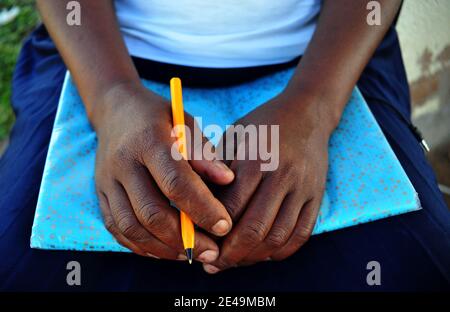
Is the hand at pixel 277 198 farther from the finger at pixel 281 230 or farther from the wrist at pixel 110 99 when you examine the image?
the wrist at pixel 110 99

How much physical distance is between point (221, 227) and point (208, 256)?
51 millimetres

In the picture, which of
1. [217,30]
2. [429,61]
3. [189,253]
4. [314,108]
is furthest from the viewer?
[429,61]

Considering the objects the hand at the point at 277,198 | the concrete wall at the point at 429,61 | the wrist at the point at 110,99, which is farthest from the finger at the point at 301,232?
the concrete wall at the point at 429,61

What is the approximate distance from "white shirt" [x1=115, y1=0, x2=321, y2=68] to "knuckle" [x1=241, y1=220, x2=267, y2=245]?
0.39m

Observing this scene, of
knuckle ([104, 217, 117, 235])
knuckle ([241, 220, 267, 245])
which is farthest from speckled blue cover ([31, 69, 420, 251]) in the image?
knuckle ([241, 220, 267, 245])

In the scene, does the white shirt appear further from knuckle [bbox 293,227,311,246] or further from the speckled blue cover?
knuckle [bbox 293,227,311,246]

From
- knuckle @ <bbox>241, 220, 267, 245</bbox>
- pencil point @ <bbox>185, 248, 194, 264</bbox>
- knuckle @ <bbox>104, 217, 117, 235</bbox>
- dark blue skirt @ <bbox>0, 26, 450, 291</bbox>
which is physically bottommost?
dark blue skirt @ <bbox>0, 26, 450, 291</bbox>

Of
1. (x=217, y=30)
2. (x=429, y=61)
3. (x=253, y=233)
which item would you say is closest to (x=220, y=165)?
(x=253, y=233)

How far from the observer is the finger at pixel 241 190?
69 cm

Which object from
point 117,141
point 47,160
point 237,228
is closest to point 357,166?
point 237,228

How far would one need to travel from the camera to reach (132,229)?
676 mm

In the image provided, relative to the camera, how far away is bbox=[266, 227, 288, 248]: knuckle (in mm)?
679

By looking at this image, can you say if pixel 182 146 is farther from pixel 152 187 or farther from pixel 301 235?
pixel 301 235

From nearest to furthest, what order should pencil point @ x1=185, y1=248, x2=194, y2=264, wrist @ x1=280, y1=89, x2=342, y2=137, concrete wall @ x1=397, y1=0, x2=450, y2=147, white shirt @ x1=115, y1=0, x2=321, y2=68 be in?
1. pencil point @ x1=185, y1=248, x2=194, y2=264
2. wrist @ x1=280, y1=89, x2=342, y2=137
3. white shirt @ x1=115, y1=0, x2=321, y2=68
4. concrete wall @ x1=397, y1=0, x2=450, y2=147
